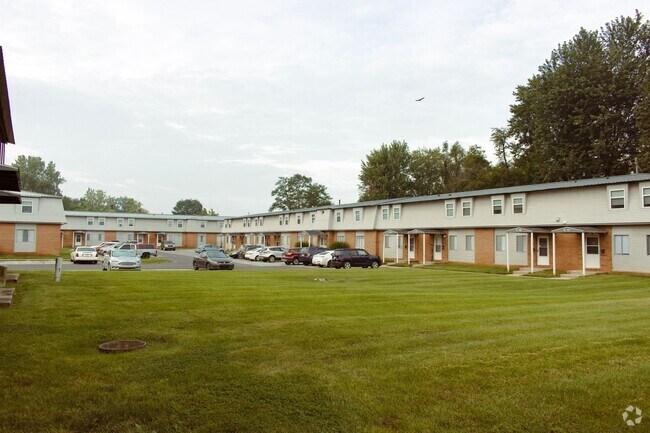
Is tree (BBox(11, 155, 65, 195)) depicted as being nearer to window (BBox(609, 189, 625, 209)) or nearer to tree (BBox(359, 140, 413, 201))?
tree (BBox(359, 140, 413, 201))

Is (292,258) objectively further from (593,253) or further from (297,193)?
(297,193)

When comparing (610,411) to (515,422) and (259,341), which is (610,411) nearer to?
(515,422)

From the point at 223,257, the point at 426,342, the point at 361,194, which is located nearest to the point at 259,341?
the point at 426,342

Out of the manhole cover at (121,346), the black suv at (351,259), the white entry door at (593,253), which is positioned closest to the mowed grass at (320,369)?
the manhole cover at (121,346)

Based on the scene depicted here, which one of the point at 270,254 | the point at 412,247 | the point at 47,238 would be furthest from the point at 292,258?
the point at 47,238

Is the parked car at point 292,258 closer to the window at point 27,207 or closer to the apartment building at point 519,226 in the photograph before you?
the apartment building at point 519,226

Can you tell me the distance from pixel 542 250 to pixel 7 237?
4461cm

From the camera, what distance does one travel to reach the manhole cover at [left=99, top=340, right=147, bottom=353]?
24.3ft

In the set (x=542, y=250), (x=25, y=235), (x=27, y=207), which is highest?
(x=27, y=207)

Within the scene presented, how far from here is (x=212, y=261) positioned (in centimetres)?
3159

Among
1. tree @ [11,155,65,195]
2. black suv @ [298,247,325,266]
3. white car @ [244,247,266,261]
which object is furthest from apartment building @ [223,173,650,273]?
tree @ [11,155,65,195]

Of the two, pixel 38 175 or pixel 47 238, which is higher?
pixel 38 175

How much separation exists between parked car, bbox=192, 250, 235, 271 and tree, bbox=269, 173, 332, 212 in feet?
239

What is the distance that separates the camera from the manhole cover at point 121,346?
7.41 m
